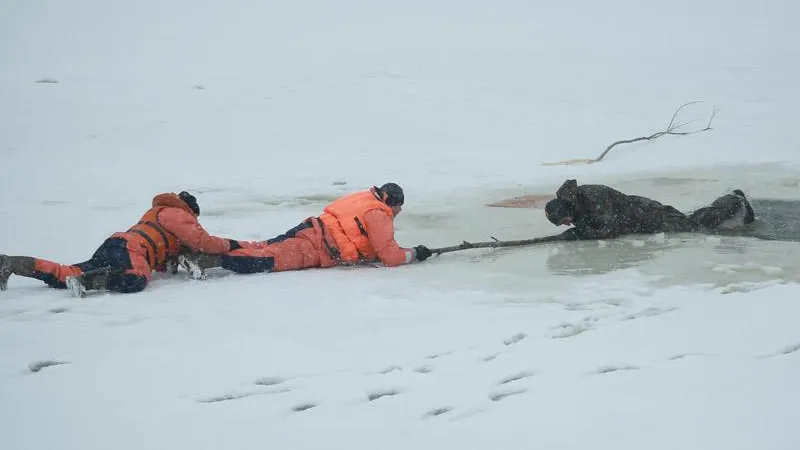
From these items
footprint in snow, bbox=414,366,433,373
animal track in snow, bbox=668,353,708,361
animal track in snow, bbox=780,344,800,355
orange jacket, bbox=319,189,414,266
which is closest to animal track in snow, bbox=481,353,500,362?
footprint in snow, bbox=414,366,433,373

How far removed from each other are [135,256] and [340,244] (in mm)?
1417

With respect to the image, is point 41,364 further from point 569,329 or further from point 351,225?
point 569,329

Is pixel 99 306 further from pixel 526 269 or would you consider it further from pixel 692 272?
pixel 692 272

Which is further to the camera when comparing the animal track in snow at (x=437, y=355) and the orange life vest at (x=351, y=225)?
the orange life vest at (x=351, y=225)

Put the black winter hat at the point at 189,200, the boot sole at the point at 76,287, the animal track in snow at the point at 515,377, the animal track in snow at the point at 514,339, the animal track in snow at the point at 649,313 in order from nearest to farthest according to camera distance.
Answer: the animal track in snow at the point at 515,377 → the animal track in snow at the point at 514,339 → the animal track in snow at the point at 649,313 → the boot sole at the point at 76,287 → the black winter hat at the point at 189,200

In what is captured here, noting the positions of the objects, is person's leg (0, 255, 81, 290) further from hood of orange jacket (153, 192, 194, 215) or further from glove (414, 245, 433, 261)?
glove (414, 245, 433, 261)

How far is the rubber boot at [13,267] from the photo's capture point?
5.79 m

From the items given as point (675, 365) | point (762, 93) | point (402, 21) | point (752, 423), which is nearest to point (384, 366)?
point (675, 365)

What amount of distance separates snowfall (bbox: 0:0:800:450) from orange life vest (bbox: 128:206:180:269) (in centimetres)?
23

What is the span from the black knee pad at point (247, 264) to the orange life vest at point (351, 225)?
444 mm

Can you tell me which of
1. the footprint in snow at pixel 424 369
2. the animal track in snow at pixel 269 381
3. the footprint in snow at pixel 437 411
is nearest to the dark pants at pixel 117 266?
the animal track in snow at pixel 269 381

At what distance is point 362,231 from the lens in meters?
6.61

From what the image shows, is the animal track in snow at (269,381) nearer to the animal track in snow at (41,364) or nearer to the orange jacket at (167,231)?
the animal track in snow at (41,364)

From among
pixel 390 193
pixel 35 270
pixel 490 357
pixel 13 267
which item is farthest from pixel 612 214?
pixel 13 267
